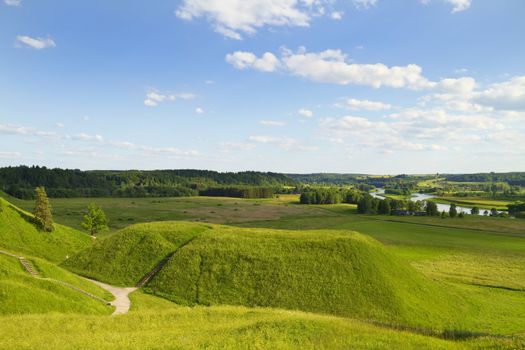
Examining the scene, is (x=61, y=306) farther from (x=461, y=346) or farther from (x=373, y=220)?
(x=373, y=220)

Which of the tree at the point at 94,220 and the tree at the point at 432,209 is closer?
the tree at the point at 94,220

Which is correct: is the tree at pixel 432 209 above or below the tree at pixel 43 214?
below

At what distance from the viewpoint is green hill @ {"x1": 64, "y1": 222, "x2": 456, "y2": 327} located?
3775 cm

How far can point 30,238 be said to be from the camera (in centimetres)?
5856

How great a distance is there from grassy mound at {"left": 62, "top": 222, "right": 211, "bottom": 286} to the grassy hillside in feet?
63.1

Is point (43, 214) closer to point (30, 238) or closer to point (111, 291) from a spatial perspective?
point (30, 238)

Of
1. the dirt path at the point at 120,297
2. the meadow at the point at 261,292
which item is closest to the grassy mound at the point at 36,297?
the meadow at the point at 261,292

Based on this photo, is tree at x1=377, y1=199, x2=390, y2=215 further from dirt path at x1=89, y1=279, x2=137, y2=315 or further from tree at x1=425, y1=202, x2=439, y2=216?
dirt path at x1=89, y1=279, x2=137, y2=315

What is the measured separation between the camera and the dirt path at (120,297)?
33906 mm

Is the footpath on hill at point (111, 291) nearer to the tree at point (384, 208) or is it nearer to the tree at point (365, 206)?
the tree at point (365, 206)

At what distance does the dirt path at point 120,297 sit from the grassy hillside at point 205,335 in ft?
23.5

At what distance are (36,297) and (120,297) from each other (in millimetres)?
9046

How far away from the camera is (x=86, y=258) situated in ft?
165

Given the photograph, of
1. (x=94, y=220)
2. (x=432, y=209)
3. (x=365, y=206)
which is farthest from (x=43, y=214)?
(x=432, y=209)
